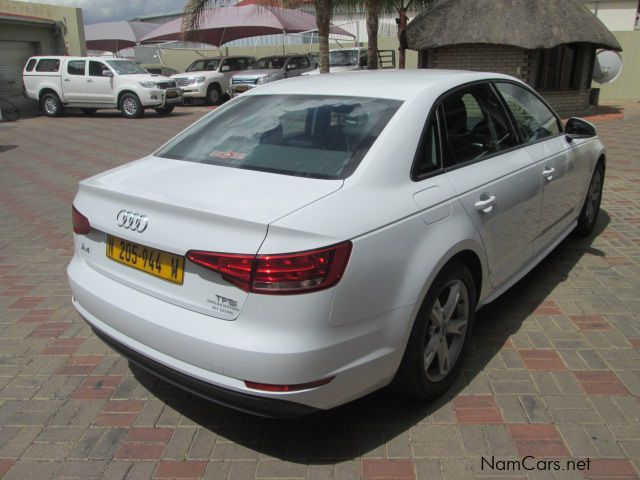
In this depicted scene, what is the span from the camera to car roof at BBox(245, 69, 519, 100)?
10.1ft

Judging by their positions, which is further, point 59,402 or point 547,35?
point 547,35

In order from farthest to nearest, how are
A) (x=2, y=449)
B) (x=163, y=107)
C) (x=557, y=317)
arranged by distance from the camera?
1. (x=163, y=107)
2. (x=557, y=317)
3. (x=2, y=449)

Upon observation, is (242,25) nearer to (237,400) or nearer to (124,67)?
(124,67)

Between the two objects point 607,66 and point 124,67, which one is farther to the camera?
point 124,67

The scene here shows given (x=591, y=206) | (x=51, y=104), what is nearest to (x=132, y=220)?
(x=591, y=206)

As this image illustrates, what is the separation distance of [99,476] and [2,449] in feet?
1.89

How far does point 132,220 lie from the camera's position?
2553 mm

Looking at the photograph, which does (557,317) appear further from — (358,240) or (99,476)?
(99,476)

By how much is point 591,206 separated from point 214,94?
745 inches

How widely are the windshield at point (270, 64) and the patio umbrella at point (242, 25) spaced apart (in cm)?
292

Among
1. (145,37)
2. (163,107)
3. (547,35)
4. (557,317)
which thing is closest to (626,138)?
(547,35)

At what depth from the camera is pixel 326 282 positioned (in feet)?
7.16

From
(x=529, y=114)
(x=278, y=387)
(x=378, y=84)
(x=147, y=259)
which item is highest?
(x=378, y=84)

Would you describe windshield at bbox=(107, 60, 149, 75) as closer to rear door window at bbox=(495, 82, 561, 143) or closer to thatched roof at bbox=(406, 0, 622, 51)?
thatched roof at bbox=(406, 0, 622, 51)
